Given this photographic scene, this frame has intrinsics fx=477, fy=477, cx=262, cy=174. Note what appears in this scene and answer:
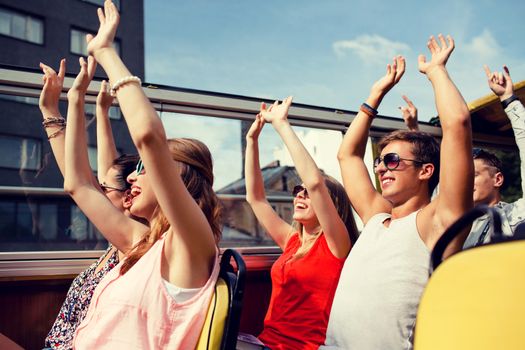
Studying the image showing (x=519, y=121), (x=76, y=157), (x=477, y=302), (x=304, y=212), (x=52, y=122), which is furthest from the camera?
(x=304, y=212)

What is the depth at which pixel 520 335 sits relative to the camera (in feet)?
2.72

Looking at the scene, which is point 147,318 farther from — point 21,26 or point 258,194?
point 21,26

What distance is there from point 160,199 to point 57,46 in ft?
71.6

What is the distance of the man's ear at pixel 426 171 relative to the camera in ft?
7.26

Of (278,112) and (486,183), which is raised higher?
(278,112)

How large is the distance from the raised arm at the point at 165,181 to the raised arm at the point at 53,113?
3.00ft

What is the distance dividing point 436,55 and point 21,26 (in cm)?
2063

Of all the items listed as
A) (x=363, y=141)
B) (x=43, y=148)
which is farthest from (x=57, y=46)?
(x=363, y=141)

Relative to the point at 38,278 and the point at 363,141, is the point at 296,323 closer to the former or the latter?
the point at 363,141

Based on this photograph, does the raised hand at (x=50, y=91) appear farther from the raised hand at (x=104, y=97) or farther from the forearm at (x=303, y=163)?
the forearm at (x=303, y=163)

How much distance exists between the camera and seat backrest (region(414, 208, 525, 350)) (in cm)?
85

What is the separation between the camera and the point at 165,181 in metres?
1.40

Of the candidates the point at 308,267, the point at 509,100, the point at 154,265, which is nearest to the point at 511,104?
the point at 509,100

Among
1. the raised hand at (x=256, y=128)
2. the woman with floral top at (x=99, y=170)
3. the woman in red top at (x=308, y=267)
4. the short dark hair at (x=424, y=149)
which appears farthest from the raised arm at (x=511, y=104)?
the woman with floral top at (x=99, y=170)
